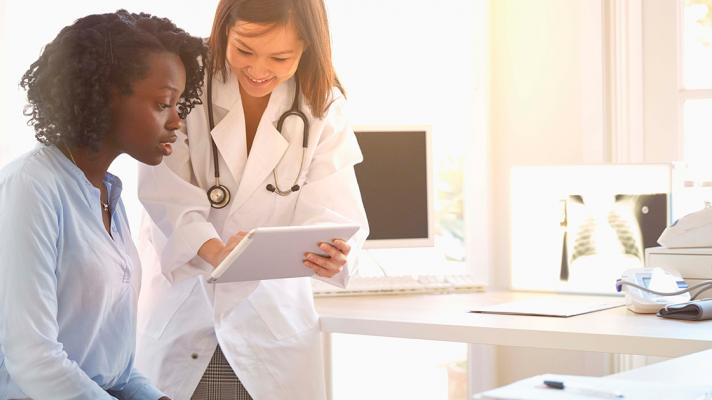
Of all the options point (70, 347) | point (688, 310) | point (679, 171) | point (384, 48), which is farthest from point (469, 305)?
point (70, 347)

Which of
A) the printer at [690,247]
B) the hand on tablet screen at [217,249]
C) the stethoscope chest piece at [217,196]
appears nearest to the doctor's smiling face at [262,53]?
the stethoscope chest piece at [217,196]

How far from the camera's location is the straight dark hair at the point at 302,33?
5.98 ft

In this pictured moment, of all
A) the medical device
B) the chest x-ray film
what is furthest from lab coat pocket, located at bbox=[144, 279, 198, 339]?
the chest x-ray film

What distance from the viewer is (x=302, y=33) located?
1.87 meters

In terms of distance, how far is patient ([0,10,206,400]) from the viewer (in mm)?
1219

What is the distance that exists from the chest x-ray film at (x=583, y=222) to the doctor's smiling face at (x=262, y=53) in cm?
94

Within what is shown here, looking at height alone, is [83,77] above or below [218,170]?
above

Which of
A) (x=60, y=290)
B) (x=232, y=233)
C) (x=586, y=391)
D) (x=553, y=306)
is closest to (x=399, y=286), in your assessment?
(x=553, y=306)

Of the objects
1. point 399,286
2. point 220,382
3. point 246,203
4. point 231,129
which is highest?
point 231,129

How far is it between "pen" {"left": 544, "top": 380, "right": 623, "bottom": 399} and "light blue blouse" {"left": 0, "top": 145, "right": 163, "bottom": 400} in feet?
1.88

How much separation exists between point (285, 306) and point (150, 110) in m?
0.66

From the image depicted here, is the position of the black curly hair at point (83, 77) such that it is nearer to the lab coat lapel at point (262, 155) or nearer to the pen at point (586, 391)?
the lab coat lapel at point (262, 155)

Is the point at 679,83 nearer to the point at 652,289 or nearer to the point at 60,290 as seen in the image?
the point at 652,289

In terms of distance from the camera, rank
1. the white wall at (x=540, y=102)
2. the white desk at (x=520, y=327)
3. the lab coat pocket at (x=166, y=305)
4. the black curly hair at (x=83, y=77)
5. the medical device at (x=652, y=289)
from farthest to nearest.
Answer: the white wall at (x=540, y=102) < the medical device at (x=652, y=289) < the lab coat pocket at (x=166, y=305) < the white desk at (x=520, y=327) < the black curly hair at (x=83, y=77)
